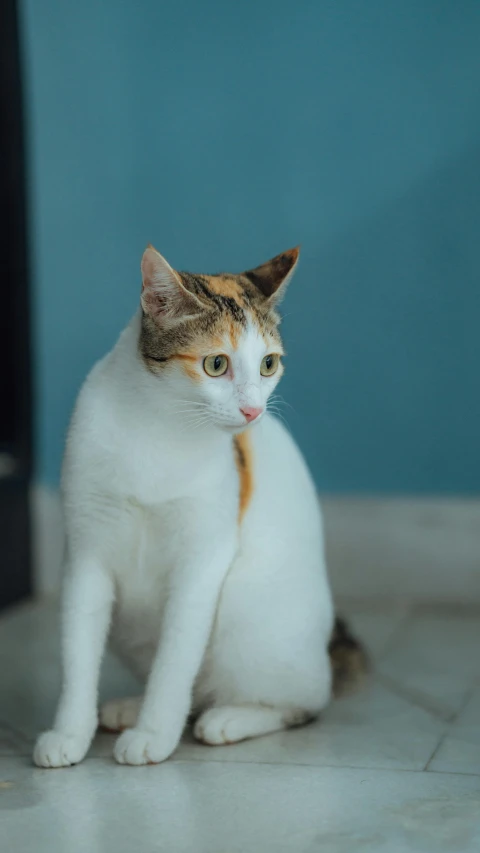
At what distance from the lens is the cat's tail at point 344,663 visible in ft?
5.76

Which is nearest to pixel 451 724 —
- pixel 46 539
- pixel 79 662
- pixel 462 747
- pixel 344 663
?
pixel 462 747

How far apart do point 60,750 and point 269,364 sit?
626 mm

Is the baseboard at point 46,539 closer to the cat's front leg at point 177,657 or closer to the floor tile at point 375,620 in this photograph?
the floor tile at point 375,620

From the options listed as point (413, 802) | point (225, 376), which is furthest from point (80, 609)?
point (413, 802)

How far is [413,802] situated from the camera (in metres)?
1.33

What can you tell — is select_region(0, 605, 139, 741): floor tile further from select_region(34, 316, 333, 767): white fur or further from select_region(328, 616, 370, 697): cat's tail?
select_region(328, 616, 370, 697): cat's tail

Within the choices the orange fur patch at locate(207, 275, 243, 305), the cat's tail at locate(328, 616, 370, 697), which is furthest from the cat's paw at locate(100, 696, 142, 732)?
the orange fur patch at locate(207, 275, 243, 305)

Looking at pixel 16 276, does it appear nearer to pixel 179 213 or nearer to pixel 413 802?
pixel 179 213

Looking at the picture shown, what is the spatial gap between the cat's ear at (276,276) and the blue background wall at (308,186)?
866mm

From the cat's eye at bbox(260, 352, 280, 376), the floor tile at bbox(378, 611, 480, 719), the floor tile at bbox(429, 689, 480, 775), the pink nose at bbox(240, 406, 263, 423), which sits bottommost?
the floor tile at bbox(378, 611, 480, 719)

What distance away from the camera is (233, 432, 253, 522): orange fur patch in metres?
1.54

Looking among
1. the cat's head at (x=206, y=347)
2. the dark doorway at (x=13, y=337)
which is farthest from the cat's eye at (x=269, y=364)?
the dark doorway at (x=13, y=337)

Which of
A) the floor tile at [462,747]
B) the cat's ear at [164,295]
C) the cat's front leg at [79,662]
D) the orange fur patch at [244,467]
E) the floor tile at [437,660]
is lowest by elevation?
the floor tile at [437,660]

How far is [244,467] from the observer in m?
1.55
